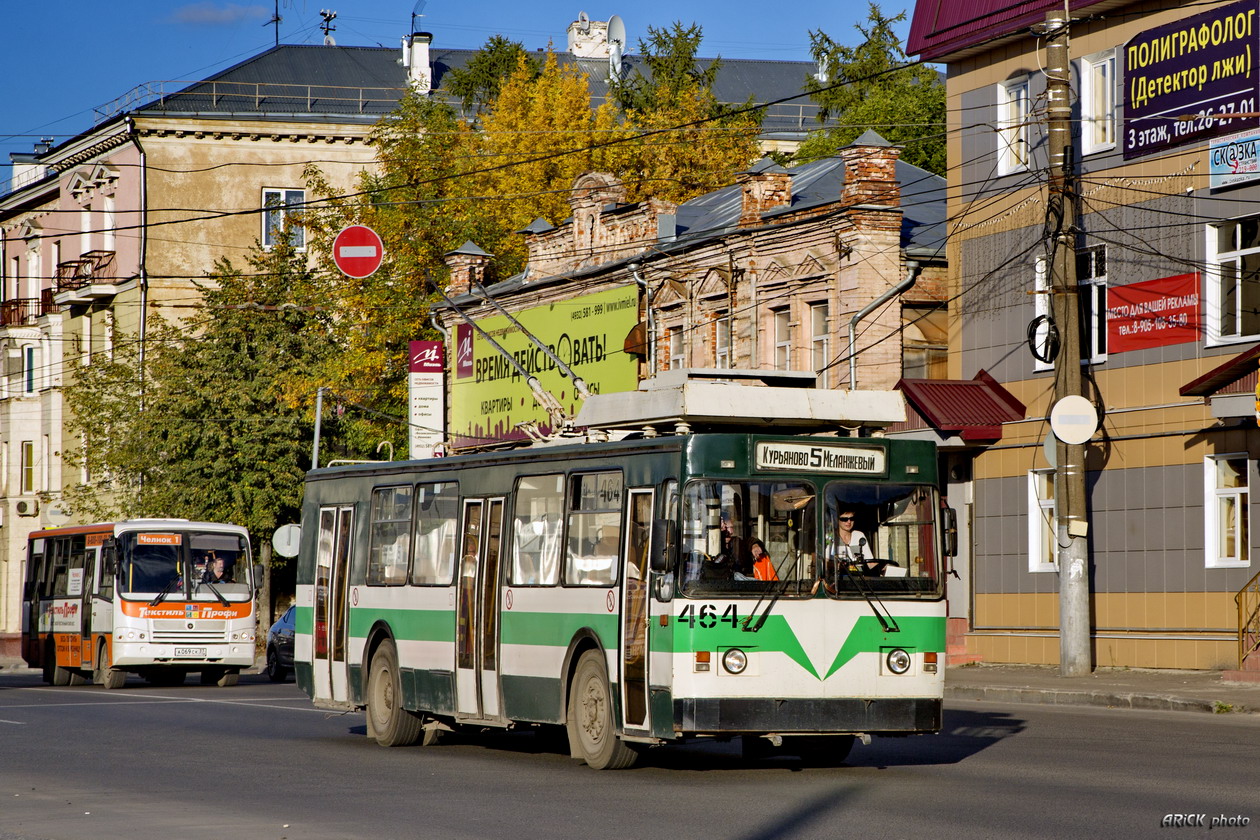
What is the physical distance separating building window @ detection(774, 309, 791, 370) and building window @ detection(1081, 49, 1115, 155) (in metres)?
8.11

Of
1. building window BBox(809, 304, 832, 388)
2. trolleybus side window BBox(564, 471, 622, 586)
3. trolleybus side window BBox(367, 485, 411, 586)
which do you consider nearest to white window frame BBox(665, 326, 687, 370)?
building window BBox(809, 304, 832, 388)

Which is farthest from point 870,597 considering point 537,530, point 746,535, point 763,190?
point 763,190

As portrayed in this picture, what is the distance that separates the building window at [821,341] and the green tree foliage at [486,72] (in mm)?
31450

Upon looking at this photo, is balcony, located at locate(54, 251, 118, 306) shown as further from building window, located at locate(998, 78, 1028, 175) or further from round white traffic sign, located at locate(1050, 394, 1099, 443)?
round white traffic sign, located at locate(1050, 394, 1099, 443)

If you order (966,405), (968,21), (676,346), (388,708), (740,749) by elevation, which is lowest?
(740,749)

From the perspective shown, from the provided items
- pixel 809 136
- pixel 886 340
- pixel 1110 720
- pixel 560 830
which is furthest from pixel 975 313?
pixel 809 136

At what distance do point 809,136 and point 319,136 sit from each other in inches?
643

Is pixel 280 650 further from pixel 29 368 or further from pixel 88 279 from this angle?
pixel 29 368

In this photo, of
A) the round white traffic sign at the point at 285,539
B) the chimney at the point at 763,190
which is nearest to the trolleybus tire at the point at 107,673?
the round white traffic sign at the point at 285,539

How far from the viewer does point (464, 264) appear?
47.6m

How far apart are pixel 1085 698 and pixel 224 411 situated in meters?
29.4

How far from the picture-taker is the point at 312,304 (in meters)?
50.8

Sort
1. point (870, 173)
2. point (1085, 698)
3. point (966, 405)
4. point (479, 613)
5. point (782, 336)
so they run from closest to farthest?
point (479, 613), point (1085, 698), point (966, 405), point (870, 173), point (782, 336)

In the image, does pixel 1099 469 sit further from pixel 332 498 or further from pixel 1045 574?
pixel 332 498
